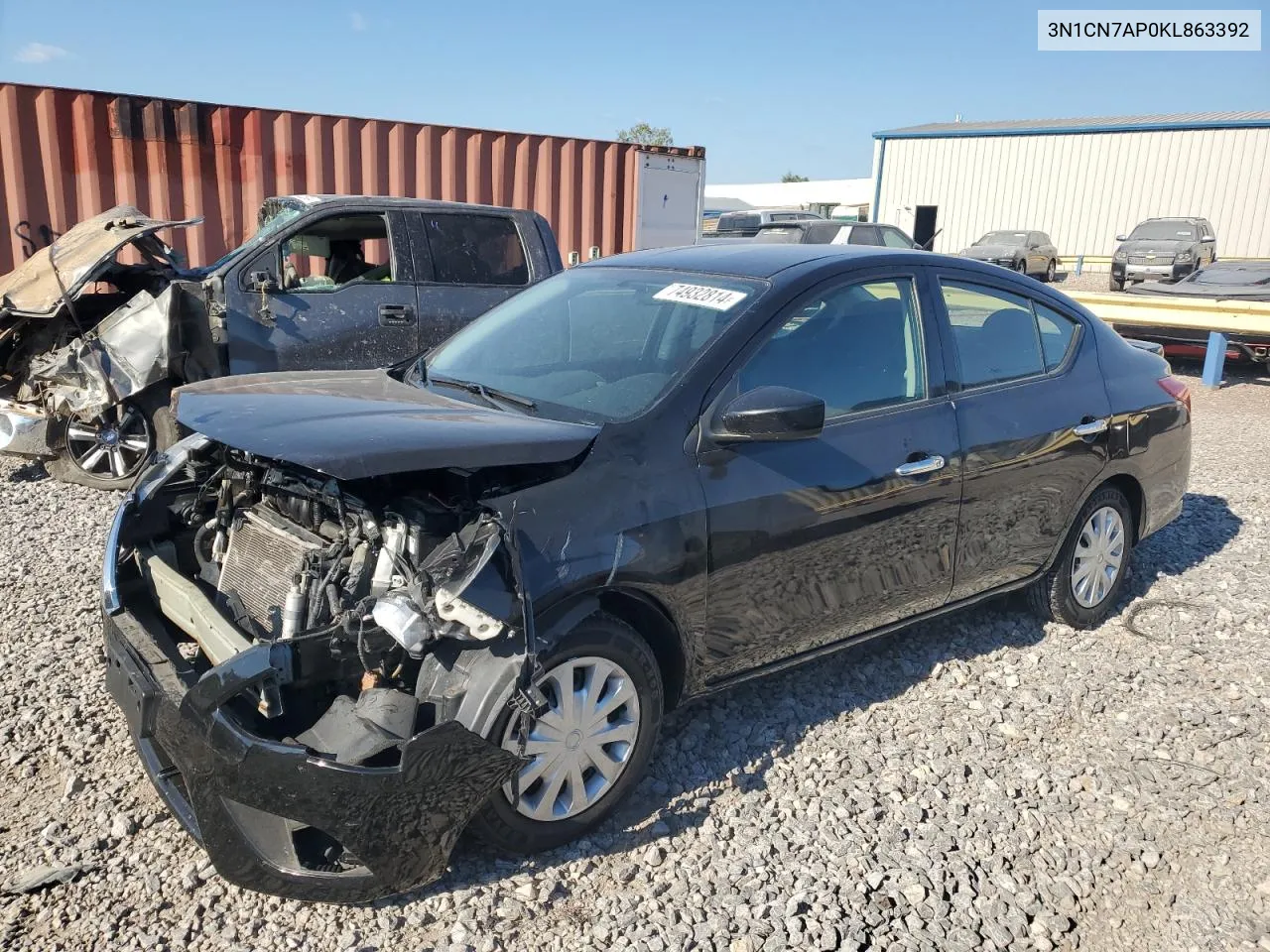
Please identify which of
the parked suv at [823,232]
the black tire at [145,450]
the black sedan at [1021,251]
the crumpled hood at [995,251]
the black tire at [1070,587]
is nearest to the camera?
the black tire at [1070,587]

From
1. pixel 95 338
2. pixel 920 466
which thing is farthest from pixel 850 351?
pixel 95 338

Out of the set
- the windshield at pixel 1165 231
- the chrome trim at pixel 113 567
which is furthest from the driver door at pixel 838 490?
the windshield at pixel 1165 231

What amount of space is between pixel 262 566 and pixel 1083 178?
3722 centimetres

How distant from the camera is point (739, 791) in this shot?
3.17m

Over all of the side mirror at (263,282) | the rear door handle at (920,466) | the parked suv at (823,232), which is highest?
the parked suv at (823,232)

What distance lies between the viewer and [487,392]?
11.1 feet

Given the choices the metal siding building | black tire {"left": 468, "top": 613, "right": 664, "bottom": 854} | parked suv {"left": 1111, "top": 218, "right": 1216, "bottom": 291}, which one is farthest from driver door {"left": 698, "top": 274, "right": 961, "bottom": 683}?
the metal siding building

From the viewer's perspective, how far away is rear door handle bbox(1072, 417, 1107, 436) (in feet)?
13.6

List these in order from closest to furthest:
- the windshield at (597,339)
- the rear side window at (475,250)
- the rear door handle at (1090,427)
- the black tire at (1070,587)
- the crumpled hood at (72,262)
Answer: the windshield at (597,339) < the rear door handle at (1090,427) < the black tire at (1070,587) < the crumpled hood at (72,262) < the rear side window at (475,250)

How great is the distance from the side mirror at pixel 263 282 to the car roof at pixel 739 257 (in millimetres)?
3087

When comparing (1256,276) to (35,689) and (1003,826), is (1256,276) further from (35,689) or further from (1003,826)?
(35,689)

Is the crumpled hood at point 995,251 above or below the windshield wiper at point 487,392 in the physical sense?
above

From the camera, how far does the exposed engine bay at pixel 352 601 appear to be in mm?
2410

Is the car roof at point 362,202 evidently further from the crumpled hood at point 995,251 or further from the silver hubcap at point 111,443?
the crumpled hood at point 995,251
